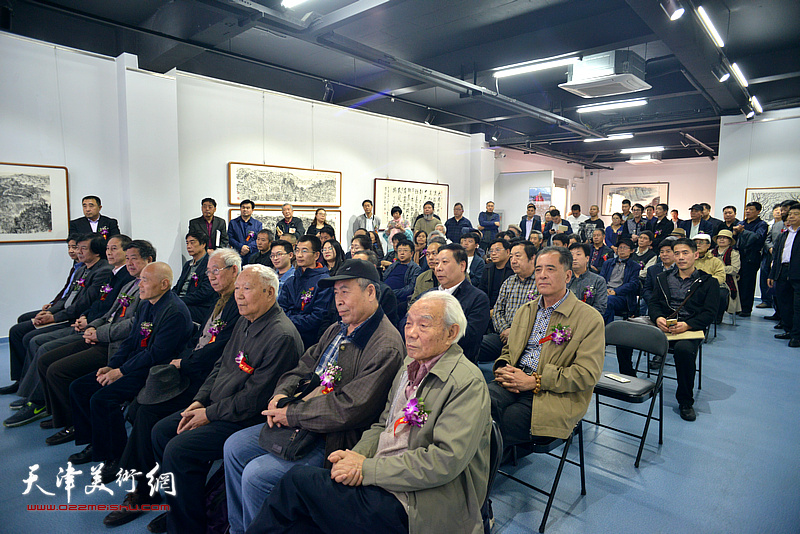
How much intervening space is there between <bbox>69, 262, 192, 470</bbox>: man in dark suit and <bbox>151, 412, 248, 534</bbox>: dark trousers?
2.51ft

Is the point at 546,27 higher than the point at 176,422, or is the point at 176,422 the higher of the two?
the point at 546,27

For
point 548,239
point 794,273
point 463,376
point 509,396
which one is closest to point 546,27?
point 548,239

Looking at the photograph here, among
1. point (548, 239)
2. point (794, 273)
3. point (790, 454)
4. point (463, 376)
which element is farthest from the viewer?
point (548, 239)

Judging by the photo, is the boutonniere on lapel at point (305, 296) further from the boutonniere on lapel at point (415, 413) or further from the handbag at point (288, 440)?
the boutonniere on lapel at point (415, 413)

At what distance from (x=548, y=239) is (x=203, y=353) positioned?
745cm

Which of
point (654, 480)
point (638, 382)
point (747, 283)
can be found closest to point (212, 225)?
point (638, 382)

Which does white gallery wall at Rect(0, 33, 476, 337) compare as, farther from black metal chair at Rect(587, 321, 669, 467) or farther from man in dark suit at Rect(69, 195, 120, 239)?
black metal chair at Rect(587, 321, 669, 467)

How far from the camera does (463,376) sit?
169 cm

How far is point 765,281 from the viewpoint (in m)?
7.89

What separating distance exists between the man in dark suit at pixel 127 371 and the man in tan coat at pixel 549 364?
6.72 feet

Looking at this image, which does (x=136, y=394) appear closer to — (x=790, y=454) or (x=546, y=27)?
(x=790, y=454)

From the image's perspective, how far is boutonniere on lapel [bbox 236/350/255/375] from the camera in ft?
7.69

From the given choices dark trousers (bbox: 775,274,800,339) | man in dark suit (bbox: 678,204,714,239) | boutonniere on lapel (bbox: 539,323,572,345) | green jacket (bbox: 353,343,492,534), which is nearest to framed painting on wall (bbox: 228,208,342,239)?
boutonniere on lapel (bbox: 539,323,572,345)

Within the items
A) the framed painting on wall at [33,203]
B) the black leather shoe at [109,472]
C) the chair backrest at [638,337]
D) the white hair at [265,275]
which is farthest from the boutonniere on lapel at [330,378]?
the framed painting on wall at [33,203]
